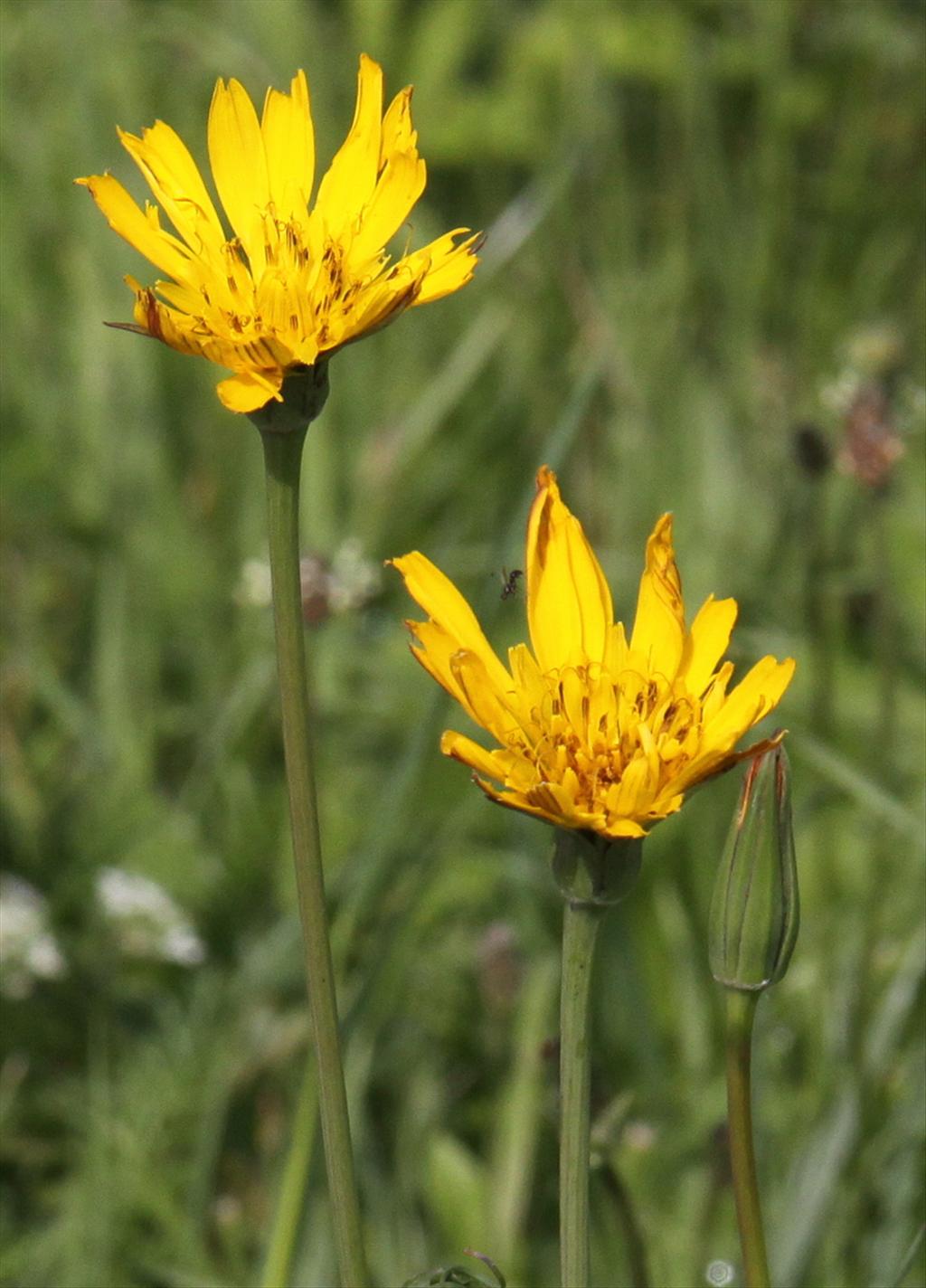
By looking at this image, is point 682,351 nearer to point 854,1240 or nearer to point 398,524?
point 398,524

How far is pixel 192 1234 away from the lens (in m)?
1.61

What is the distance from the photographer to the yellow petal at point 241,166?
0.98 meters

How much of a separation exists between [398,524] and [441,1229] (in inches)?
47.5

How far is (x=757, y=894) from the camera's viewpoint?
92 cm

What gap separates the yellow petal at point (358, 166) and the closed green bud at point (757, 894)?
0.39 m

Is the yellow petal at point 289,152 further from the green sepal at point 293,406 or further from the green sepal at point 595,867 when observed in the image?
the green sepal at point 595,867

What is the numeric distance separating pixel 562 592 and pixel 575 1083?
0.88 feet

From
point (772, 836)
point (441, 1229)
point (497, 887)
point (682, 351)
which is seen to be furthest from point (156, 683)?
point (772, 836)

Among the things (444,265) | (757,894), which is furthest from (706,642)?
(444,265)

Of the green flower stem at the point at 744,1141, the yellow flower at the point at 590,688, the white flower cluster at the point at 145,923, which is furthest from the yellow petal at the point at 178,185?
the white flower cluster at the point at 145,923

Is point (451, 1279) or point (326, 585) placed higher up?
point (326, 585)

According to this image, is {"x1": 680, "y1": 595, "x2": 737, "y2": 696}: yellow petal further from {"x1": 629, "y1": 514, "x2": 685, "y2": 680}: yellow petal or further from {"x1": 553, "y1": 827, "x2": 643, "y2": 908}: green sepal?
{"x1": 553, "y1": 827, "x2": 643, "y2": 908}: green sepal

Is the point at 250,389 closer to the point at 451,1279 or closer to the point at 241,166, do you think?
the point at 241,166

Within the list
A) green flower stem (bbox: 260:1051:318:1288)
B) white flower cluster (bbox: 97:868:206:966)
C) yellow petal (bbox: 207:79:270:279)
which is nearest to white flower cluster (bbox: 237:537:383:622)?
white flower cluster (bbox: 97:868:206:966)
